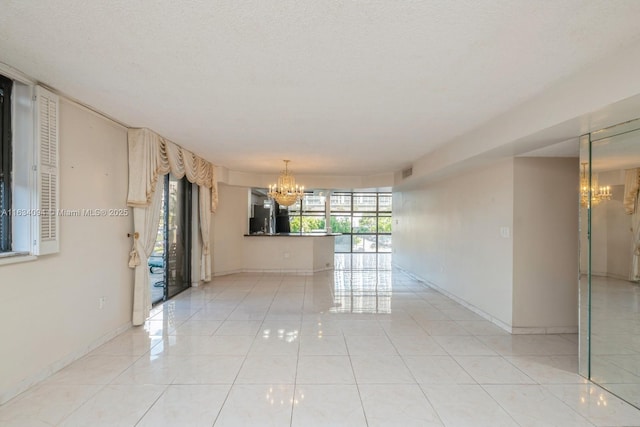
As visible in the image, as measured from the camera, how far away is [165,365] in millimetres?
3074

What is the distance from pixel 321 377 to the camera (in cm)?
286

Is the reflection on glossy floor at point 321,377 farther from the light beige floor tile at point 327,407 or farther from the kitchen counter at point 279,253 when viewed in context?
the kitchen counter at point 279,253

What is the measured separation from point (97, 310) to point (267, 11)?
11.6 ft

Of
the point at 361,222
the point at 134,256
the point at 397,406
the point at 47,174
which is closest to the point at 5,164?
the point at 47,174

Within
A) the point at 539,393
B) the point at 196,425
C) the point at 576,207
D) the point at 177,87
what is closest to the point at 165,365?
the point at 196,425

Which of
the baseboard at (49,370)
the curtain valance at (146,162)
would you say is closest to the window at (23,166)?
the baseboard at (49,370)

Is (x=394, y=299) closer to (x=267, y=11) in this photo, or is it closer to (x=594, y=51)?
(x=594, y=51)

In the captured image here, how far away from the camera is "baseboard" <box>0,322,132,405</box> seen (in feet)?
8.08

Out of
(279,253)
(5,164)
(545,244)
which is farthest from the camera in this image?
(279,253)

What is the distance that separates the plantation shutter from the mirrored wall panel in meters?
4.81

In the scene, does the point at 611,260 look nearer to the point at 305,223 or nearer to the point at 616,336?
the point at 616,336

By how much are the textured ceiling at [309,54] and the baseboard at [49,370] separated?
2.49 meters

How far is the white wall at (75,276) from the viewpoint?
2.54 metres

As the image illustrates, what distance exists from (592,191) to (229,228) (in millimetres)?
6699
